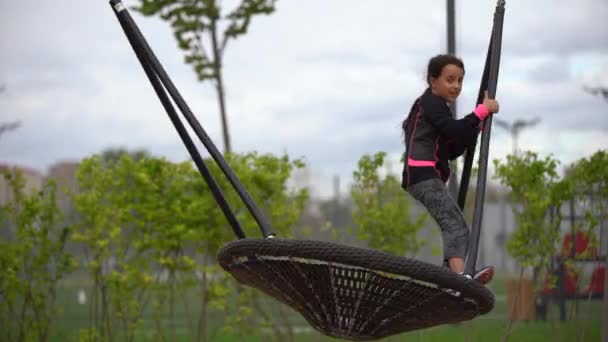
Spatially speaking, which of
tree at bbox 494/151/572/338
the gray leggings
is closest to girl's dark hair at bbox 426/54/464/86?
the gray leggings

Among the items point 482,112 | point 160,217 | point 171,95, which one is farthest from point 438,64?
point 160,217

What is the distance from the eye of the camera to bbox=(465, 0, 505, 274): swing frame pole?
10.5 feet

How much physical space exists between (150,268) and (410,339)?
8.40ft

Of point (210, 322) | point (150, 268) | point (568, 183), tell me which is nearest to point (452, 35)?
point (568, 183)

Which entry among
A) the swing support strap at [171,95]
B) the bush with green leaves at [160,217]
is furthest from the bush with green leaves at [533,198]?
the swing support strap at [171,95]

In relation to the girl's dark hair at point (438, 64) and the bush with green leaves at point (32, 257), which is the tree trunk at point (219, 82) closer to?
the bush with green leaves at point (32, 257)

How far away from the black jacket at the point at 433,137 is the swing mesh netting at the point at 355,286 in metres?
0.48

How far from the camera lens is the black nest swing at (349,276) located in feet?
10.1

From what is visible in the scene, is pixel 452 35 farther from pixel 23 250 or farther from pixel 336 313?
pixel 336 313

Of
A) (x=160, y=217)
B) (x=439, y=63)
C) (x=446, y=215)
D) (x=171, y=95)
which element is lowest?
(x=446, y=215)

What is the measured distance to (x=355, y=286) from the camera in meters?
3.20

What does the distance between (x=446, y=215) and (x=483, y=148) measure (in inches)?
14.4

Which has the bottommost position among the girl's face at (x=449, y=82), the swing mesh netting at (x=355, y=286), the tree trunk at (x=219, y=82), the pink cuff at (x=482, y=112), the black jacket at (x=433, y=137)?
the swing mesh netting at (x=355, y=286)

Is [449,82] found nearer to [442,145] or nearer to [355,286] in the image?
[442,145]
